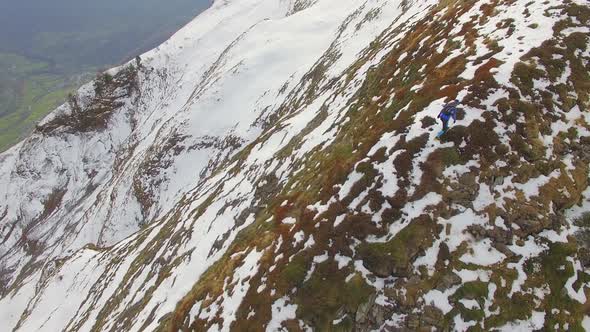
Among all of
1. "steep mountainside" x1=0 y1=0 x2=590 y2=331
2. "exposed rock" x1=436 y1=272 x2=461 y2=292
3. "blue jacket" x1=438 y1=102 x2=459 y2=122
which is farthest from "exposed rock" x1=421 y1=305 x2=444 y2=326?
"blue jacket" x1=438 y1=102 x2=459 y2=122

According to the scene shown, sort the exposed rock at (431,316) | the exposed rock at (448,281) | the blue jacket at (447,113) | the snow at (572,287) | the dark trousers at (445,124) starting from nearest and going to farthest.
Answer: the snow at (572,287) < the exposed rock at (431,316) < the exposed rock at (448,281) < the blue jacket at (447,113) < the dark trousers at (445,124)

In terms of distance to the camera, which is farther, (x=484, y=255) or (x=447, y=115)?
(x=447, y=115)

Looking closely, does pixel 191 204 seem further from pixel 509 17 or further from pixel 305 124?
pixel 509 17

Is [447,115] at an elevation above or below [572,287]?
above

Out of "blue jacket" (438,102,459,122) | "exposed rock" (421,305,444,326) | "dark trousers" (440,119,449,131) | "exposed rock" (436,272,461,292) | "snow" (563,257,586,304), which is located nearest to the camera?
"snow" (563,257,586,304)

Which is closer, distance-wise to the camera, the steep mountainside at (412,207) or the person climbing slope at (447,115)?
the steep mountainside at (412,207)

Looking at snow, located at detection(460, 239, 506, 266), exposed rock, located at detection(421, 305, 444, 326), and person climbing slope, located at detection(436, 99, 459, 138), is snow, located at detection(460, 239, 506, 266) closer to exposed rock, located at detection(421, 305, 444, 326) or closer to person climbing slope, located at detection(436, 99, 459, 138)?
exposed rock, located at detection(421, 305, 444, 326)

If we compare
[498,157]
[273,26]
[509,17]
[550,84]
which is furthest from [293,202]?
[273,26]

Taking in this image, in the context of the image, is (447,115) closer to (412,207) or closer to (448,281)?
(412,207)

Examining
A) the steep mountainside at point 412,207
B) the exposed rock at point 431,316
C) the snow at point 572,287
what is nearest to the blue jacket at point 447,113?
the steep mountainside at point 412,207

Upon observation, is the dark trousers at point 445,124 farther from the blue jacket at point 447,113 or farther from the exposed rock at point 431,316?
the exposed rock at point 431,316

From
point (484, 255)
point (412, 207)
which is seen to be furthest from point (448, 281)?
point (412, 207)
